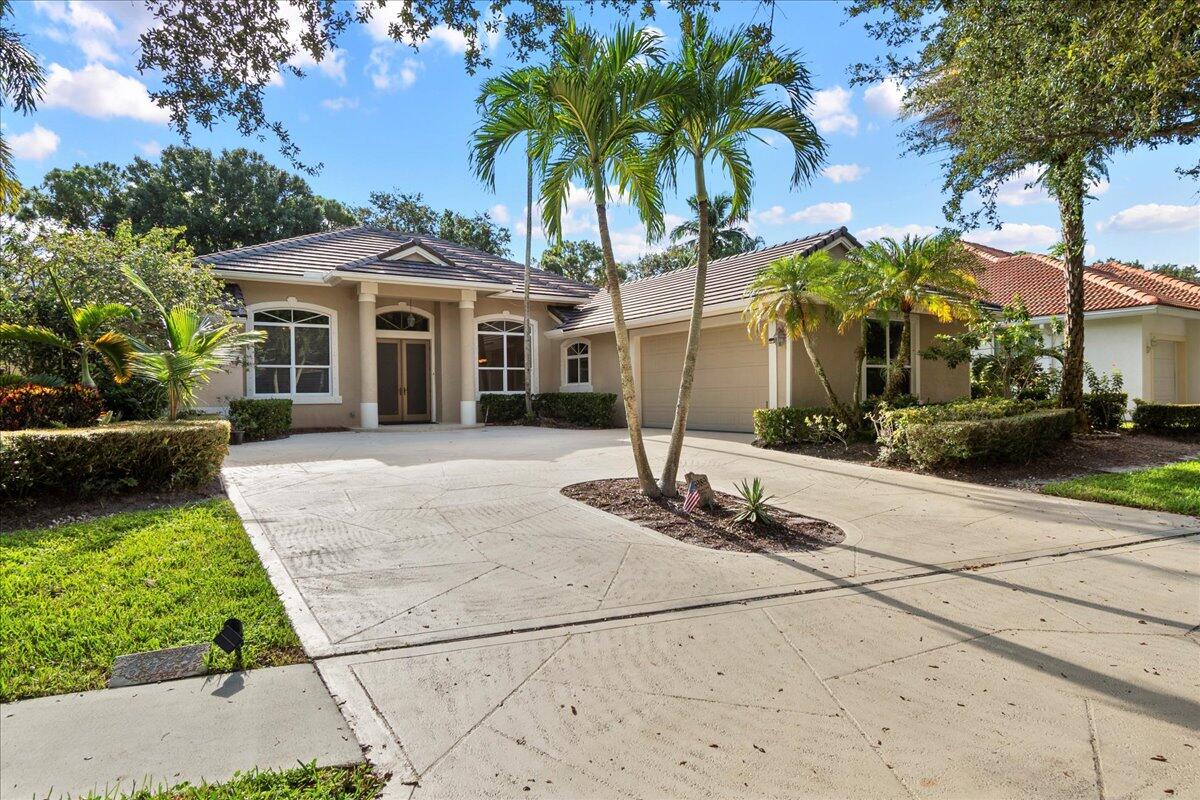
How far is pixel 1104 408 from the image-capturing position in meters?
14.7

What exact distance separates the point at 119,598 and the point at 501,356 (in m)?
15.2

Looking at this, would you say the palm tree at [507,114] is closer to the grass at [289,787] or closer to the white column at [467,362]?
the grass at [289,787]

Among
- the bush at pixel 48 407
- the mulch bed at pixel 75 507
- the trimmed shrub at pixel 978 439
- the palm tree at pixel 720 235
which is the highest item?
the palm tree at pixel 720 235

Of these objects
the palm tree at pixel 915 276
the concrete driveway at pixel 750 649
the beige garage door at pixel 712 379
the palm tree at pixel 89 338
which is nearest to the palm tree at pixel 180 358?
the palm tree at pixel 89 338

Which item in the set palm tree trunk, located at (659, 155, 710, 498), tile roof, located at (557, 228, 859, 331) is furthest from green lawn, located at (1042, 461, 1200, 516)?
tile roof, located at (557, 228, 859, 331)

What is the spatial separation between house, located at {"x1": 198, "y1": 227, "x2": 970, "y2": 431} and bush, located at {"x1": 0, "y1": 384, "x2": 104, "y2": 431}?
5.99 meters

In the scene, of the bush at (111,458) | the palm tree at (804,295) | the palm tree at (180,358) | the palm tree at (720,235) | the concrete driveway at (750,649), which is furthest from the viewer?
the palm tree at (720,235)

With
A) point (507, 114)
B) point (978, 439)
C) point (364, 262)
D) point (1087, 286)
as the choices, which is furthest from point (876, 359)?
point (364, 262)

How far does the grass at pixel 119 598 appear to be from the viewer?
10.6ft

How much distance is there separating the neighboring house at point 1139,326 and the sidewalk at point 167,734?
19188 mm

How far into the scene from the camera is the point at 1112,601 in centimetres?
445

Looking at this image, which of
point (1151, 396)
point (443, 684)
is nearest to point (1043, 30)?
point (443, 684)

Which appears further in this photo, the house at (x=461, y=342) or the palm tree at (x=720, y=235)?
the palm tree at (x=720, y=235)

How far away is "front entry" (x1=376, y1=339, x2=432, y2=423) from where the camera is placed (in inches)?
691
